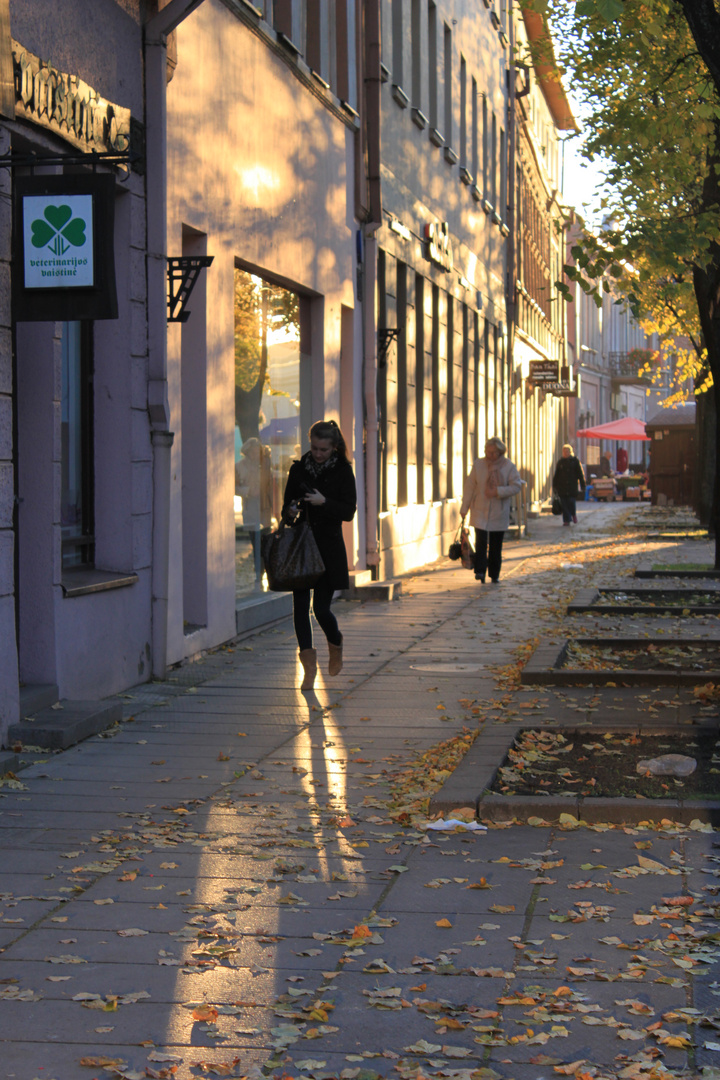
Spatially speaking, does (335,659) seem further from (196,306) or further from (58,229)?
(58,229)

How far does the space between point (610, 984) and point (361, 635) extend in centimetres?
857

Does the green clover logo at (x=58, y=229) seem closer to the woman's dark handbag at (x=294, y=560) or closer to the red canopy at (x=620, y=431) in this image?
the woman's dark handbag at (x=294, y=560)

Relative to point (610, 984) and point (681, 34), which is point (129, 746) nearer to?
point (610, 984)

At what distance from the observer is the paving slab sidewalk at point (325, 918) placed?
12.6 ft

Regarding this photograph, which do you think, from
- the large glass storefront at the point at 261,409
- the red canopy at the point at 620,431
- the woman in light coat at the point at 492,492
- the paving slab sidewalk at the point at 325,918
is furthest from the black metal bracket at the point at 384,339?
the red canopy at the point at 620,431

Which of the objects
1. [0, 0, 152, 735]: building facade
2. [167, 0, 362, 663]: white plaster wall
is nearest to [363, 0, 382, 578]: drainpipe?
[167, 0, 362, 663]: white plaster wall

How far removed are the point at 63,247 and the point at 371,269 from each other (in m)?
10.4

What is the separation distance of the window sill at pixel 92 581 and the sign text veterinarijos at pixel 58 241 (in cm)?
178

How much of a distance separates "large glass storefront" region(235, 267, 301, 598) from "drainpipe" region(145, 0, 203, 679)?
263cm

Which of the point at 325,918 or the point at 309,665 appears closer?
the point at 325,918

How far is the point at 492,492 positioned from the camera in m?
17.3

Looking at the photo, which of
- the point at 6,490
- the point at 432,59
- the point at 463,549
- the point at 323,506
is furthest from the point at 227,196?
the point at 432,59

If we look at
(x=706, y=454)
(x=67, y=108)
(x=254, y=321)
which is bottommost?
(x=706, y=454)

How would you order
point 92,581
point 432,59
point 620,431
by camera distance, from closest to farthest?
point 92,581 < point 432,59 < point 620,431
